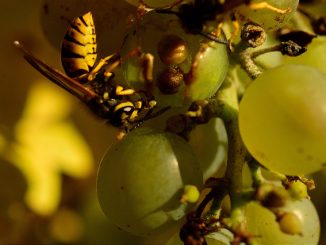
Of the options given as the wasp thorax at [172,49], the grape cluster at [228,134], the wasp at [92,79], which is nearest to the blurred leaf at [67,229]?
the wasp at [92,79]

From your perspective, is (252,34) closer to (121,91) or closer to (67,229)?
(121,91)

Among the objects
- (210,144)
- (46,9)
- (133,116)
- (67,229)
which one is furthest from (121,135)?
(67,229)

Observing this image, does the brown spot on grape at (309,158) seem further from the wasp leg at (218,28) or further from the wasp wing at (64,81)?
the wasp wing at (64,81)

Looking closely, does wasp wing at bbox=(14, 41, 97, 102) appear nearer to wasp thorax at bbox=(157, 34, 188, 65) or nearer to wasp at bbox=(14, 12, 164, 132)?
wasp at bbox=(14, 12, 164, 132)

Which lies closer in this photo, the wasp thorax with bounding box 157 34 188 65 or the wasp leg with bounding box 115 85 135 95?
the wasp thorax with bounding box 157 34 188 65

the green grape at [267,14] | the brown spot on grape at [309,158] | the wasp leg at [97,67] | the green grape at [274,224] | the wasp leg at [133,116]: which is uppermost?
the green grape at [267,14]

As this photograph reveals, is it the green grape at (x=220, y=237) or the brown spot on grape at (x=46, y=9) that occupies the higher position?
the brown spot on grape at (x=46, y=9)

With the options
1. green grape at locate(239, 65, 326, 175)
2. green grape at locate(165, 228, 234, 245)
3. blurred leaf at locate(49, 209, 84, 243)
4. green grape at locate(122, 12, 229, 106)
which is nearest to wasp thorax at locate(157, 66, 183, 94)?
green grape at locate(122, 12, 229, 106)
